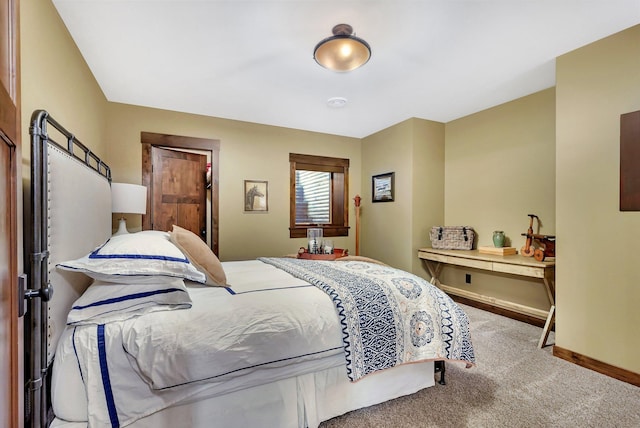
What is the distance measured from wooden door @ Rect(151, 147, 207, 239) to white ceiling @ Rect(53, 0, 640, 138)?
2.16 feet

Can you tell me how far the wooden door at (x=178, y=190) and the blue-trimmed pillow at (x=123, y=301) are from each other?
8.04 ft

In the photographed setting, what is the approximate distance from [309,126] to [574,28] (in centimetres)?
298

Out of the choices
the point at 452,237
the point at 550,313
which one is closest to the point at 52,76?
the point at 452,237

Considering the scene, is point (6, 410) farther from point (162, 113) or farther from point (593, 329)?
point (162, 113)

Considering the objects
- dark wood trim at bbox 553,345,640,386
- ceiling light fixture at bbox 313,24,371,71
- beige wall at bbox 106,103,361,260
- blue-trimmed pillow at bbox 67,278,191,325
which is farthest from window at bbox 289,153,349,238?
blue-trimmed pillow at bbox 67,278,191,325

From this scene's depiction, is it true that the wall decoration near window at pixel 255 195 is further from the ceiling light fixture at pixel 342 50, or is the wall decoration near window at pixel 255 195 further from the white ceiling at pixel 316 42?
the ceiling light fixture at pixel 342 50

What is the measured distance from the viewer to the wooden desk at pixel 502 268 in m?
2.70

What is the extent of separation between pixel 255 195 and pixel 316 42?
2361 mm

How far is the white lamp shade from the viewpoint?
113 inches

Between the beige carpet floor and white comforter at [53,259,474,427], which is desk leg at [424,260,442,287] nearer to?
the beige carpet floor

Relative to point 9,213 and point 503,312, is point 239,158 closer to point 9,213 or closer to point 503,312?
point 9,213

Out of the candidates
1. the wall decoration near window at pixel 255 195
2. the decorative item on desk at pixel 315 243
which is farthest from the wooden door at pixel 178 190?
the decorative item on desk at pixel 315 243

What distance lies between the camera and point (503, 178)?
11.7 feet

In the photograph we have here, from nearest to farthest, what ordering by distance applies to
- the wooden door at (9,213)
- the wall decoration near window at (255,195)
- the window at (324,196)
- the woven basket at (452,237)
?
the wooden door at (9,213), the woven basket at (452,237), the wall decoration near window at (255,195), the window at (324,196)
